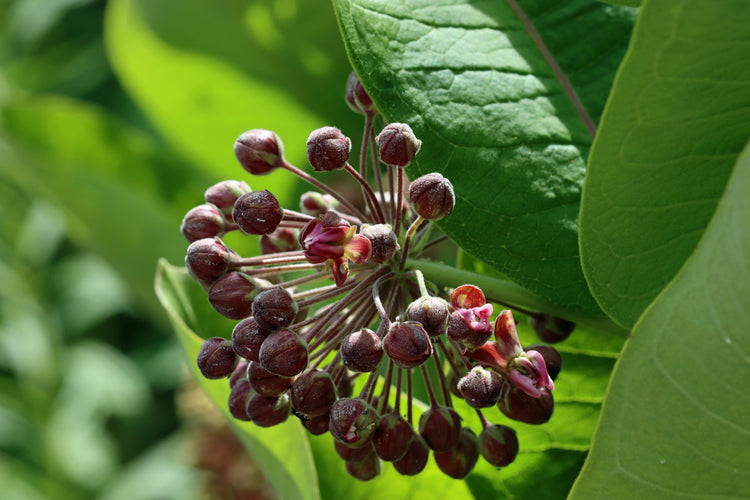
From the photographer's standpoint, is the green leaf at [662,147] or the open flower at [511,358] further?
the open flower at [511,358]

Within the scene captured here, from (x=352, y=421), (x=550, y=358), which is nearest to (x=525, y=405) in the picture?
(x=550, y=358)

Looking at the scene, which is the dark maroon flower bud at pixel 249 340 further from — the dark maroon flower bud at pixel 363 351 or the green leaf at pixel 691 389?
the green leaf at pixel 691 389

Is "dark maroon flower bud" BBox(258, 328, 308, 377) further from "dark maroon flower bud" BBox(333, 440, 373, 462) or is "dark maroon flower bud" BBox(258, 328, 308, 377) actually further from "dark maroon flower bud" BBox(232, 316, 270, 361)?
"dark maroon flower bud" BBox(333, 440, 373, 462)

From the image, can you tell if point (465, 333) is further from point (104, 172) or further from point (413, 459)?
point (104, 172)

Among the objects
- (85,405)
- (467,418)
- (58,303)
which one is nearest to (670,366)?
(467,418)

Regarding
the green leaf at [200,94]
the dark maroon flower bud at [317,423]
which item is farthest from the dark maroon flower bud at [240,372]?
the green leaf at [200,94]
